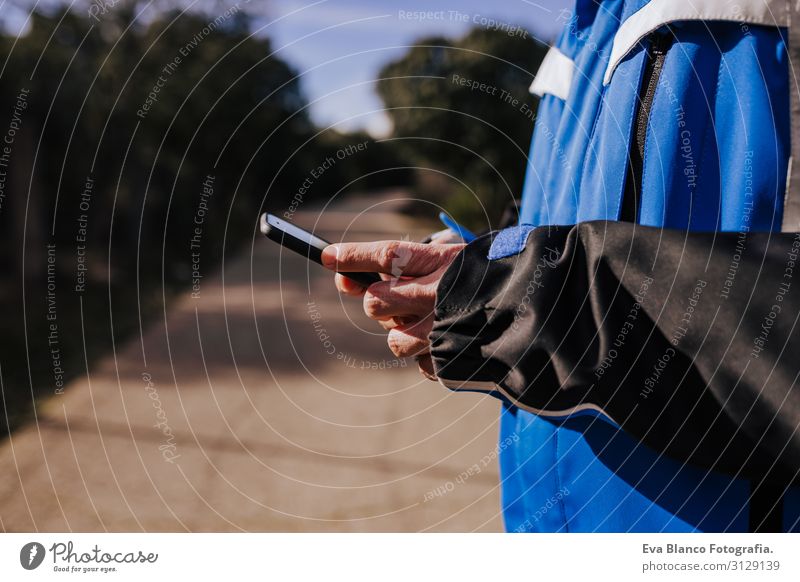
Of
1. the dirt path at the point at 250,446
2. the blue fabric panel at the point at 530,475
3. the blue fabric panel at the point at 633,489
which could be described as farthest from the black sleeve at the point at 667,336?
the dirt path at the point at 250,446

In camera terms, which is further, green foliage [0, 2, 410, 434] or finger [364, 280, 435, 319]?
green foliage [0, 2, 410, 434]

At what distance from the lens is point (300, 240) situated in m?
1.00

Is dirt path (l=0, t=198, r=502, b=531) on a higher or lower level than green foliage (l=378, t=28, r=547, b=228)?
lower

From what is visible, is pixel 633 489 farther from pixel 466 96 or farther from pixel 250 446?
pixel 466 96

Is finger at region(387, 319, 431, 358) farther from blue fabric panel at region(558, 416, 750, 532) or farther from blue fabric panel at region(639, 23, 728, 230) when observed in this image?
blue fabric panel at region(639, 23, 728, 230)

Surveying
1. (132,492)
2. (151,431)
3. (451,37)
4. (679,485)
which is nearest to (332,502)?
(132,492)

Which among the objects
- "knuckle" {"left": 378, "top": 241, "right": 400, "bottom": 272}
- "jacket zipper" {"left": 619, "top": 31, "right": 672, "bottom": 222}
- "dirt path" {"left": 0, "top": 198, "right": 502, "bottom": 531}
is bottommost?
"dirt path" {"left": 0, "top": 198, "right": 502, "bottom": 531}

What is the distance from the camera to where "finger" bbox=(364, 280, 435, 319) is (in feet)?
2.93

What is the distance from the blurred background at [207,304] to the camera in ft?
9.43

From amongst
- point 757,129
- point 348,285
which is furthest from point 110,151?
point 757,129

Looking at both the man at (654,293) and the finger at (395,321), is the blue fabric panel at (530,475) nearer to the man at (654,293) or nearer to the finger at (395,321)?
the man at (654,293)

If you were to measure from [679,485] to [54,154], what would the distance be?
6550 millimetres

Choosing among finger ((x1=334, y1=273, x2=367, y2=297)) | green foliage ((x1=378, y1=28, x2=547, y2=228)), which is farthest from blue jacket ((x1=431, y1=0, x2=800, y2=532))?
green foliage ((x1=378, y1=28, x2=547, y2=228))
